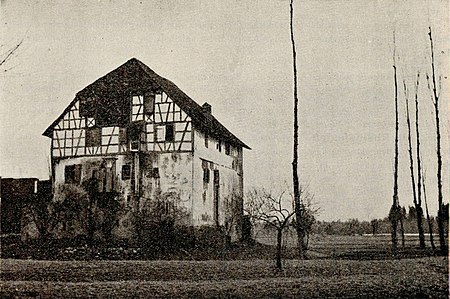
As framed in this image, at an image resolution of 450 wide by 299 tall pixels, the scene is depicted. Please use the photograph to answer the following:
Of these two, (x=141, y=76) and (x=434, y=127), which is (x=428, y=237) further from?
(x=141, y=76)

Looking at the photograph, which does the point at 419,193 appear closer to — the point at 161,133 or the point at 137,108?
the point at 161,133

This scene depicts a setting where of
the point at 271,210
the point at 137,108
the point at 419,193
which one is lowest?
the point at 271,210

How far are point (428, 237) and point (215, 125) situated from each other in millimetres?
1747

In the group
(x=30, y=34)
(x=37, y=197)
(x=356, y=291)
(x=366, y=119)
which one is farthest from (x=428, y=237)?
(x=30, y=34)

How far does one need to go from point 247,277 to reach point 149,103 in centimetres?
160

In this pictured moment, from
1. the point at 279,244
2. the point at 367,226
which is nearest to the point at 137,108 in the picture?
the point at 279,244

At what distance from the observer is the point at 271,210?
424cm

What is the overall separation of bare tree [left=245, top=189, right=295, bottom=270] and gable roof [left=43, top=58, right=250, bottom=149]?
534 mm

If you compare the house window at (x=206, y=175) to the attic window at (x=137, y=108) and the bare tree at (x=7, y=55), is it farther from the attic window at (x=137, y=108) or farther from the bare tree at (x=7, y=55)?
the bare tree at (x=7, y=55)

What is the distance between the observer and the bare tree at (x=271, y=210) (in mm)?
4180

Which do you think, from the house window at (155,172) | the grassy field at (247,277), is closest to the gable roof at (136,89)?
the house window at (155,172)

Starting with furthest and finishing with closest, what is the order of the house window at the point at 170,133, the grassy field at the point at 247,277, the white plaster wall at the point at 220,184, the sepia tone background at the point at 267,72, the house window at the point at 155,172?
the house window at the point at 170,133
the house window at the point at 155,172
the white plaster wall at the point at 220,184
the sepia tone background at the point at 267,72
the grassy field at the point at 247,277

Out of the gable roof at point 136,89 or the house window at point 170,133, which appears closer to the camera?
the gable roof at point 136,89

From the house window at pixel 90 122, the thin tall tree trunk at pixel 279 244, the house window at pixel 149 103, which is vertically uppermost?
the house window at pixel 149 103
